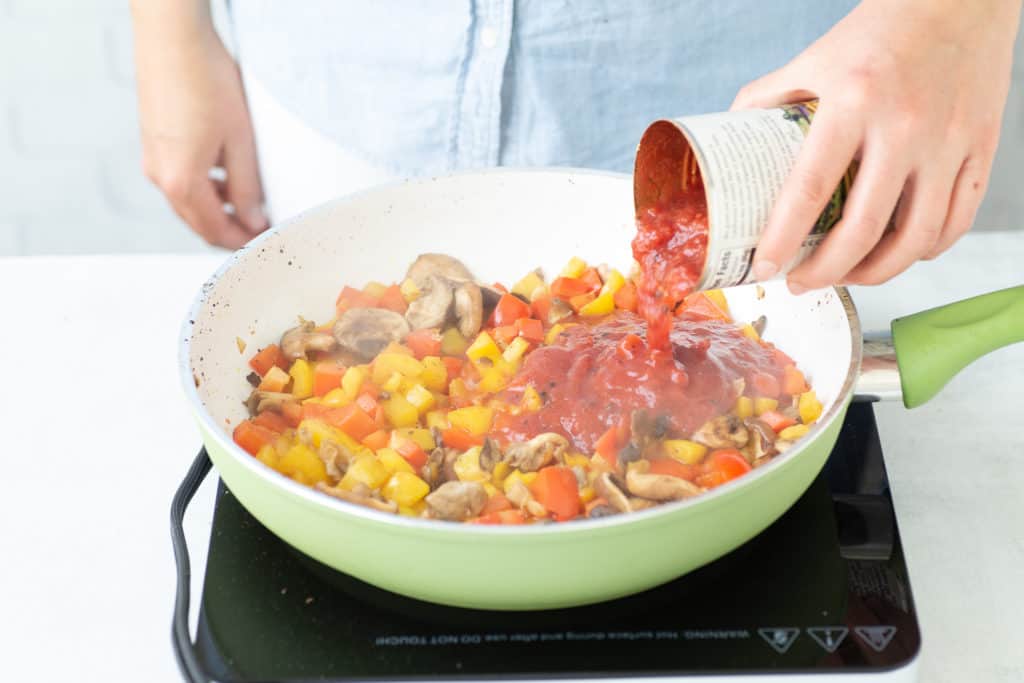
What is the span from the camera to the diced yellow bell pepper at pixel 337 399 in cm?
136

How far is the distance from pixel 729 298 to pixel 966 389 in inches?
13.8

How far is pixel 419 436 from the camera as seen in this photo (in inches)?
50.9

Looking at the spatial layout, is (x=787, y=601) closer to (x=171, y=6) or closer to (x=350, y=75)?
(x=350, y=75)

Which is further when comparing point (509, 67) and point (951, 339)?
point (509, 67)

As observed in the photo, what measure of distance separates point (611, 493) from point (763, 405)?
287 mm

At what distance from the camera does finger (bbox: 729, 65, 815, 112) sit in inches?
43.3

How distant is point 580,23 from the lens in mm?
1644

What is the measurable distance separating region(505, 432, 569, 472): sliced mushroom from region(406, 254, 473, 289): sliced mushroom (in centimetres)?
41

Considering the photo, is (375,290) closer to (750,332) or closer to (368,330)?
(368,330)

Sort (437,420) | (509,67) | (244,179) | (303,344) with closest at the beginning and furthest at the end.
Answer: (437,420), (303,344), (509,67), (244,179)

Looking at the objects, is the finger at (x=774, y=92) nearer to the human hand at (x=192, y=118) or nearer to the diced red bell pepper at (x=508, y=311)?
the diced red bell pepper at (x=508, y=311)

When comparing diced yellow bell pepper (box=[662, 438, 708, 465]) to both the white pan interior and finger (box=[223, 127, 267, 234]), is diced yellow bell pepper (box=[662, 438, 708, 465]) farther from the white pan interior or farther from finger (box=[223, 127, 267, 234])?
finger (box=[223, 127, 267, 234])

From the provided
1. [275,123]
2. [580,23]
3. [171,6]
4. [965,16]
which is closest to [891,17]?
[965,16]

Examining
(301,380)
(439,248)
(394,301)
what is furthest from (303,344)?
(439,248)
